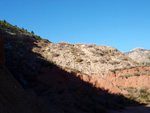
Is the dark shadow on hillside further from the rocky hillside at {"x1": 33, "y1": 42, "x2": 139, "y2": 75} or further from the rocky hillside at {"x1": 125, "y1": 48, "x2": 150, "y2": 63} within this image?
the rocky hillside at {"x1": 125, "y1": 48, "x2": 150, "y2": 63}

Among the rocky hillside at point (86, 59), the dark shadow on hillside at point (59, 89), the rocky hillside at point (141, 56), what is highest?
the rocky hillside at point (141, 56)

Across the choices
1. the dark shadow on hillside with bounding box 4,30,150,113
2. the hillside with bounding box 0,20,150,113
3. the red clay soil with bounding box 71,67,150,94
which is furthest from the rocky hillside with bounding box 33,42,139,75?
the dark shadow on hillside with bounding box 4,30,150,113

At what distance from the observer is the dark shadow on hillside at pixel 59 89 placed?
39.3ft

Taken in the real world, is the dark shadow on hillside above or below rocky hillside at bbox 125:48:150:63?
below

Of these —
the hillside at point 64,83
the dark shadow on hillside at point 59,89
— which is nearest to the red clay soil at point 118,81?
the hillside at point 64,83

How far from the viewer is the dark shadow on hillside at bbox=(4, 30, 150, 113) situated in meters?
12.0

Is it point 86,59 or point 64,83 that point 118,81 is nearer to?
point 64,83

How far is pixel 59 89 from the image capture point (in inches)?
573

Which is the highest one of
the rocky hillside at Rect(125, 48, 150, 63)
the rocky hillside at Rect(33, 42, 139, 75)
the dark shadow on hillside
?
the rocky hillside at Rect(125, 48, 150, 63)

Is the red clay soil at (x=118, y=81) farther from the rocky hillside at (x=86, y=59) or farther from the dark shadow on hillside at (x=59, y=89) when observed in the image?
the rocky hillside at (x=86, y=59)

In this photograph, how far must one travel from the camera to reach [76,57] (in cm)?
3069

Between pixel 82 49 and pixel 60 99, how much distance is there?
24.6m

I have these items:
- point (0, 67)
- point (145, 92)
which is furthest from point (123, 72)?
point (0, 67)

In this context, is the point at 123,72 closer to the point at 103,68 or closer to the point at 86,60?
the point at 103,68
